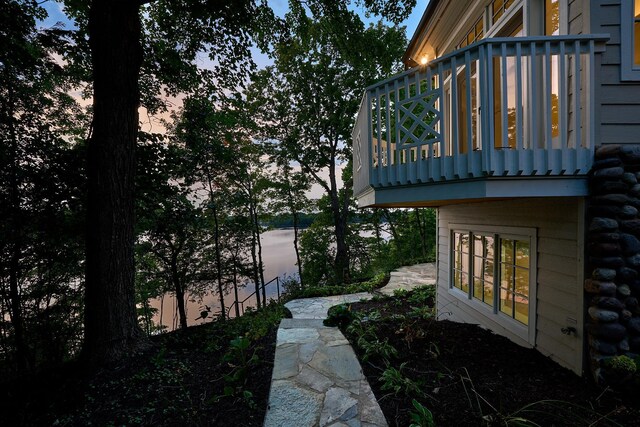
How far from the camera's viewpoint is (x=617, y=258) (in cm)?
215

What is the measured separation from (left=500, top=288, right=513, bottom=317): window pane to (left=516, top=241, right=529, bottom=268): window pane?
0.46m

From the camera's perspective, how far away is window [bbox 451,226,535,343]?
10.2ft

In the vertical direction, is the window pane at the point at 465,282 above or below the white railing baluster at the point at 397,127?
below

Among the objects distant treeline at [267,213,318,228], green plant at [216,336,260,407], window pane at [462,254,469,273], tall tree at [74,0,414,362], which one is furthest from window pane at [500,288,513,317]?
Result: distant treeline at [267,213,318,228]

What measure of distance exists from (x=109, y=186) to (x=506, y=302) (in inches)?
201

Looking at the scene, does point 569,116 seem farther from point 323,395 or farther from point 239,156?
point 239,156

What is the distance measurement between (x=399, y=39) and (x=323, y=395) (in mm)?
11627

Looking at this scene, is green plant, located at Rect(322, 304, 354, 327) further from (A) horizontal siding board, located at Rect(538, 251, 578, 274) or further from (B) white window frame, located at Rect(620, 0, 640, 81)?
(B) white window frame, located at Rect(620, 0, 640, 81)

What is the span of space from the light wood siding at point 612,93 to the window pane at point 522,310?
1.88 meters

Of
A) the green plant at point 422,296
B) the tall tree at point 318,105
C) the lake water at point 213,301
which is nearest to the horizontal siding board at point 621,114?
the green plant at point 422,296

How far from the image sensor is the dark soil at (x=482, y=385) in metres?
1.96

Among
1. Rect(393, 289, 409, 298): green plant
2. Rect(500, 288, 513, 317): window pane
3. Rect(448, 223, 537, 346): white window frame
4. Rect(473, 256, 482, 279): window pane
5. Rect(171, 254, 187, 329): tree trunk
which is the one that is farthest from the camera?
Rect(171, 254, 187, 329): tree trunk

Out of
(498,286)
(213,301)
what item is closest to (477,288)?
(498,286)

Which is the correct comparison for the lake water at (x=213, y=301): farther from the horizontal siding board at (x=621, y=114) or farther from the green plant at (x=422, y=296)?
the horizontal siding board at (x=621, y=114)
